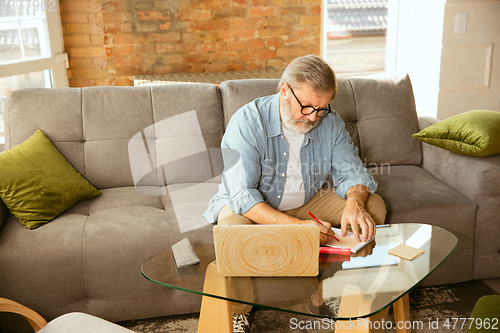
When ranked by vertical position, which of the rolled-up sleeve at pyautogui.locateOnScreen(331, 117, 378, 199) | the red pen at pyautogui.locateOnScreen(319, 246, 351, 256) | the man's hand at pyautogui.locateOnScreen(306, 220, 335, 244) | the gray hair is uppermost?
the gray hair

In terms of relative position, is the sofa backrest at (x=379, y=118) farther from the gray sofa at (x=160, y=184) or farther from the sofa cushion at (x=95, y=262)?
the sofa cushion at (x=95, y=262)

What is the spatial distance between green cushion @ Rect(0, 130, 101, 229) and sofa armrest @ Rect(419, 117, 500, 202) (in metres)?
1.74

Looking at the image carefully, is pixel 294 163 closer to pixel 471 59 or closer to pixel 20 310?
pixel 20 310

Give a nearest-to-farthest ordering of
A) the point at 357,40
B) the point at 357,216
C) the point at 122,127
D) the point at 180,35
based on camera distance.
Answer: the point at 357,216 → the point at 122,127 → the point at 180,35 → the point at 357,40

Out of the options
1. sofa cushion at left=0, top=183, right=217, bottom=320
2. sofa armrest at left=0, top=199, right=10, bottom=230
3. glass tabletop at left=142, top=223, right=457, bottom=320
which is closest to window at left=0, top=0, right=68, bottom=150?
sofa armrest at left=0, top=199, right=10, bottom=230

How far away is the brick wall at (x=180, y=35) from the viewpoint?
3658 mm

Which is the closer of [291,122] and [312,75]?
[312,75]

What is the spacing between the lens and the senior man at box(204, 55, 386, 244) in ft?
5.47

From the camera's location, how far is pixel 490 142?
1979 millimetres

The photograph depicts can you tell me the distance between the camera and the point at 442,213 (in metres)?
1.95

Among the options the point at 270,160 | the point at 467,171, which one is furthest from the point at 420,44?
the point at 270,160

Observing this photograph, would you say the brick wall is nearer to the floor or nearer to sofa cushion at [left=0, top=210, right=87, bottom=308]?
sofa cushion at [left=0, top=210, right=87, bottom=308]

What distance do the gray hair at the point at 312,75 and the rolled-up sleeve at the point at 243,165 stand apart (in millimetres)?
247

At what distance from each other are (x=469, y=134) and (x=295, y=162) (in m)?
0.87
